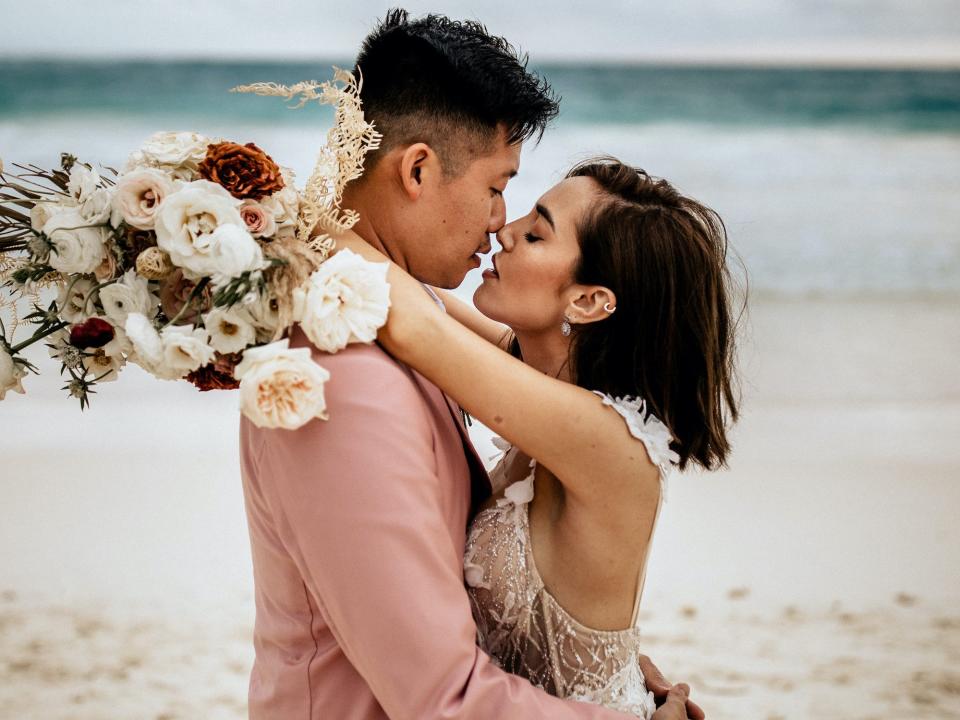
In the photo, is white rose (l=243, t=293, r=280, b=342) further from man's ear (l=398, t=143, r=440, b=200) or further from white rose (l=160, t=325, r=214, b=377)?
man's ear (l=398, t=143, r=440, b=200)

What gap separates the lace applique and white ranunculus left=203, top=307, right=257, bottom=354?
2.78 ft

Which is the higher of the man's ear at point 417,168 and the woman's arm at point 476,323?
the man's ear at point 417,168

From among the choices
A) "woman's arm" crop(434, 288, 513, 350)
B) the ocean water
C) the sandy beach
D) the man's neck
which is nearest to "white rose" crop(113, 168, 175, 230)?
the man's neck

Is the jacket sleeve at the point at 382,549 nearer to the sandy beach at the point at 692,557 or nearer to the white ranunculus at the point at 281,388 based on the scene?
the white ranunculus at the point at 281,388

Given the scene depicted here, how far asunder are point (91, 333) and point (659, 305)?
133cm

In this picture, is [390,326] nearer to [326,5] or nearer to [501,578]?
[501,578]

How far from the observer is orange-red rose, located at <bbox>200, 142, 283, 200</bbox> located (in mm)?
2008

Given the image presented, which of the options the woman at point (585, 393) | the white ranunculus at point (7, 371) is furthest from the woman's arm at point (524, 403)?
the white ranunculus at point (7, 371)

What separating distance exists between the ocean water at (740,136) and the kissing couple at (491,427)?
8528 millimetres

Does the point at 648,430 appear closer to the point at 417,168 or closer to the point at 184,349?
the point at 417,168

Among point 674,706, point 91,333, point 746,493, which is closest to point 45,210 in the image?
point 91,333

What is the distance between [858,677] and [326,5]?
21.1m

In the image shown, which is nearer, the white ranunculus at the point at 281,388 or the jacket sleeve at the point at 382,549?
the white ranunculus at the point at 281,388

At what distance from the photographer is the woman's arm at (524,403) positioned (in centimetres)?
210
